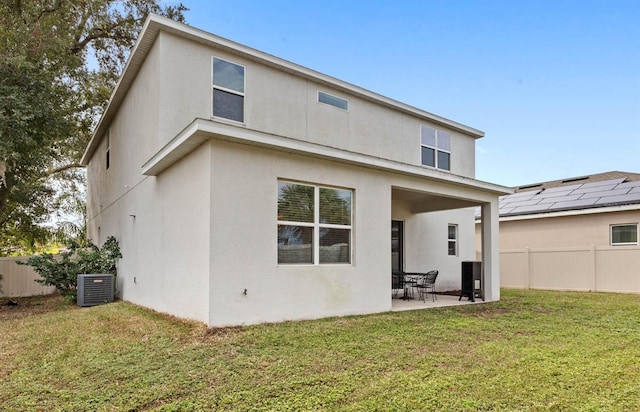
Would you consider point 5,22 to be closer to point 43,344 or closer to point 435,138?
point 43,344

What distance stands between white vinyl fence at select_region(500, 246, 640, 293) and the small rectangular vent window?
9740 mm

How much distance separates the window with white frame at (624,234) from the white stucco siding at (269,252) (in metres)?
11.3

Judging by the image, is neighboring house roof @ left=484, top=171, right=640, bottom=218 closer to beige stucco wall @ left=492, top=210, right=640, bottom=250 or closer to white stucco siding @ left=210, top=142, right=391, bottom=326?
beige stucco wall @ left=492, top=210, right=640, bottom=250

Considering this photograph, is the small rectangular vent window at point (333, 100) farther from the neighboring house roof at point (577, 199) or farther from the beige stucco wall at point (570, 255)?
the neighboring house roof at point (577, 199)

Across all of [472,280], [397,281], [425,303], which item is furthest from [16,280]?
[472,280]

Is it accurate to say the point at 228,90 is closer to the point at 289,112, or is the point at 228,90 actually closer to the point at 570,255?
the point at 289,112

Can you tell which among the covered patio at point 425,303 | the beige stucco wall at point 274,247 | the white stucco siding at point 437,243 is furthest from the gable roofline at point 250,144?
the white stucco siding at point 437,243

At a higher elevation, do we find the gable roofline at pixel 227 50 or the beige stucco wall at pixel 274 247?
the gable roofline at pixel 227 50

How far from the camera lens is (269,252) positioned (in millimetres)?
7117

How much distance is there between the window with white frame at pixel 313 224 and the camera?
7.46 metres

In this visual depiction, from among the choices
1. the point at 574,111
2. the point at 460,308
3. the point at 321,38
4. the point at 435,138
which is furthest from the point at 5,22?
the point at 574,111

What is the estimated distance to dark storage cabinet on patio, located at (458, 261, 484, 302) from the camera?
11.2 metres

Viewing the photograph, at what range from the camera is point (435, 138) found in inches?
562

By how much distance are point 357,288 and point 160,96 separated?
566 cm
